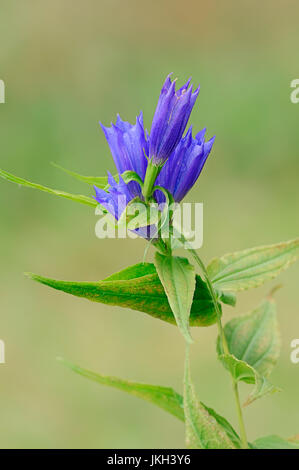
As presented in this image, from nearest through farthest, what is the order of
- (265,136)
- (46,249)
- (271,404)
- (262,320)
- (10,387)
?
(262,320)
(271,404)
(10,387)
(46,249)
(265,136)

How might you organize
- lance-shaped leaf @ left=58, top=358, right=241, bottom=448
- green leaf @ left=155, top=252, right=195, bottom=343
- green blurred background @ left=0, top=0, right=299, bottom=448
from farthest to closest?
green blurred background @ left=0, top=0, right=299, bottom=448, lance-shaped leaf @ left=58, top=358, right=241, bottom=448, green leaf @ left=155, top=252, right=195, bottom=343

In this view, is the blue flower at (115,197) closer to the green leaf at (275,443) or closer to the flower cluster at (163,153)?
the flower cluster at (163,153)

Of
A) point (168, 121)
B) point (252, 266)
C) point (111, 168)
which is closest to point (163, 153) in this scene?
point (168, 121)

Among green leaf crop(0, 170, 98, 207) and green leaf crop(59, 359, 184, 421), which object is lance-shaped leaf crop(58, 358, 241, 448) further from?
green leaf crop(0, 170, 98, 207)

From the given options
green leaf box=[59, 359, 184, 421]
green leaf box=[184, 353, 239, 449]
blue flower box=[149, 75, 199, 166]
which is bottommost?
green leaf box=[184, 353, 239, 449]

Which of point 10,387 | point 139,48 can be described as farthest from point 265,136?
point 10,387

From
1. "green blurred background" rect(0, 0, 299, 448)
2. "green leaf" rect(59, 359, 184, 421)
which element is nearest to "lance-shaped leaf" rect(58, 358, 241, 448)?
"green leaf" rect(59, 359, 184, 421)

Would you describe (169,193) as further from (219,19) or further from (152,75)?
(219,19)
